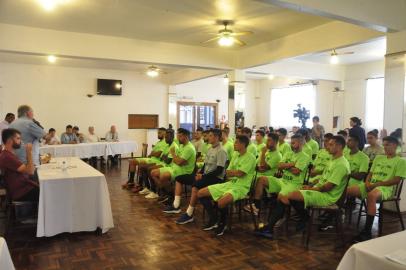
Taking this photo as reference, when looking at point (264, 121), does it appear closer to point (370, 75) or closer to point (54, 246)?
point (370, 75)

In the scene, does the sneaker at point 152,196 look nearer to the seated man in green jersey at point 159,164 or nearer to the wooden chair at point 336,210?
the seated man in green jersey at point 159,164

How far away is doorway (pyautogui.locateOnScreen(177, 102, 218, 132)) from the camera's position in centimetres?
Answer: 1296

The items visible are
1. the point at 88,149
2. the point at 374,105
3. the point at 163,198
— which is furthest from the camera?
the point at 374,105

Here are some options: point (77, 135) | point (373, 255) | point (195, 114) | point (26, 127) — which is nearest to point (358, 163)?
point (373, 255)

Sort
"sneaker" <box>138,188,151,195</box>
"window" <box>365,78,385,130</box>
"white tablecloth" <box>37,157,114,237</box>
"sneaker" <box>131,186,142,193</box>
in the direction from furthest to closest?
"window" <box>365,78,385,130</box>, "sneaker" <box>131,186,142,193</box>, "sneaker" <box>138,188,151,195</box>, "white tablecloth" <box>37,157,114,237</box>

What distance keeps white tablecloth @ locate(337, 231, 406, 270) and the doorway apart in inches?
446

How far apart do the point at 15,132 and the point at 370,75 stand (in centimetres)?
956

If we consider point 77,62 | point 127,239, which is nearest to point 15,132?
point 127,239

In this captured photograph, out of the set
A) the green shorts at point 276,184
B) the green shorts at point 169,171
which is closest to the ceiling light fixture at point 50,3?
the green shorts at point 169,171

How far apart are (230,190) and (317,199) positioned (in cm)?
92

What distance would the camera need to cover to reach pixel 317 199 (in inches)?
137

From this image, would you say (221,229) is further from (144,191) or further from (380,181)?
(144,191)

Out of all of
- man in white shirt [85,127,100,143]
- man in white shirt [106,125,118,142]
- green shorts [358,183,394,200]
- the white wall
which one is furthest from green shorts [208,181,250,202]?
the white wall

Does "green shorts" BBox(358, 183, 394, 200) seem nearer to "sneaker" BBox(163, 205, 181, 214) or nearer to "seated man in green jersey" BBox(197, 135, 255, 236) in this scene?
"seated man in green jersey" BBox(197, 135, 255, 236)
